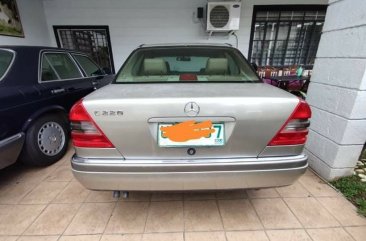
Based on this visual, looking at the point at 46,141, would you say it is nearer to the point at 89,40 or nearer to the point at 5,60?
the point at 5,60

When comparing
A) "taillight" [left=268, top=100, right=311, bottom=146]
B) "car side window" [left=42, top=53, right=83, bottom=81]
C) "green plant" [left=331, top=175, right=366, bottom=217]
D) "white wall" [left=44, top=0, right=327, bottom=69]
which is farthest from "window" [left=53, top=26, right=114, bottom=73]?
"green plant" [left=331, top=175, right=366, bottom=217]

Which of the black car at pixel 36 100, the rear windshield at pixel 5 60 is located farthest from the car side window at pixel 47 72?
the rear windshield at pixel 5 60

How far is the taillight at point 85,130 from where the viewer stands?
126cm

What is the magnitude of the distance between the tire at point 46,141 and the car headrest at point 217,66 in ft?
6.75

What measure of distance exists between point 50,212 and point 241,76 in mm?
2180

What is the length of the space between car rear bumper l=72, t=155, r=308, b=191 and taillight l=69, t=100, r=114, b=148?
0.12 metres

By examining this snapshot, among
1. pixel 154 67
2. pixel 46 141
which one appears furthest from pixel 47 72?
pixel 154 67

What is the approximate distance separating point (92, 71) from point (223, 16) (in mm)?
3590

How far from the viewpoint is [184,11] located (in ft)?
17.9

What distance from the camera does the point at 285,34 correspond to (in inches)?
233

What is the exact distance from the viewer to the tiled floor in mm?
1562

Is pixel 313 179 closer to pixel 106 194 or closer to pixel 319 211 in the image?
pixel 319 211

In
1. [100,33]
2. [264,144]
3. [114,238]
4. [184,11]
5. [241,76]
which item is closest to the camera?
[264,144]

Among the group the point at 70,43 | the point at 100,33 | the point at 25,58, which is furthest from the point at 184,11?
the point at 25,58
